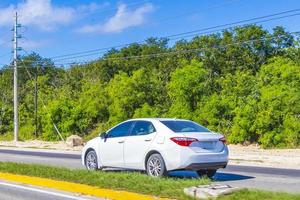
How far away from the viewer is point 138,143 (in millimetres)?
14133

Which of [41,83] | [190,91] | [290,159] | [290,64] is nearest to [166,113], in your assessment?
[190,91]

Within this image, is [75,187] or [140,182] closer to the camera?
[140,182]

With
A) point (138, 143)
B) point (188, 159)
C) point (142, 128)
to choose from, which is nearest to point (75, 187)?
point (138, 143)

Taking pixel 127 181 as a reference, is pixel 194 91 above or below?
above

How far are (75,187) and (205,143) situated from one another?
131 inches

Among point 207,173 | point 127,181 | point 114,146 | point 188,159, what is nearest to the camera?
point 127,181

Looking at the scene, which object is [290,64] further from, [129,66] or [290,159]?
[129,66]

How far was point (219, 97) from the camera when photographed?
3878 cm

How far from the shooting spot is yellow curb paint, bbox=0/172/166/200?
1063 cm

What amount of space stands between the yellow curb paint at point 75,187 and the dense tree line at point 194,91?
828 inches

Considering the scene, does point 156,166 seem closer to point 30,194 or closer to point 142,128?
point 142,128

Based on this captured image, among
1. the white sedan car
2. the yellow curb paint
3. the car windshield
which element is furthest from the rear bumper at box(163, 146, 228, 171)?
the yellow curb paint

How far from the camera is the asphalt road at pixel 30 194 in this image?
1117 centimetres

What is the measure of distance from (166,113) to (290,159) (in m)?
21.1
